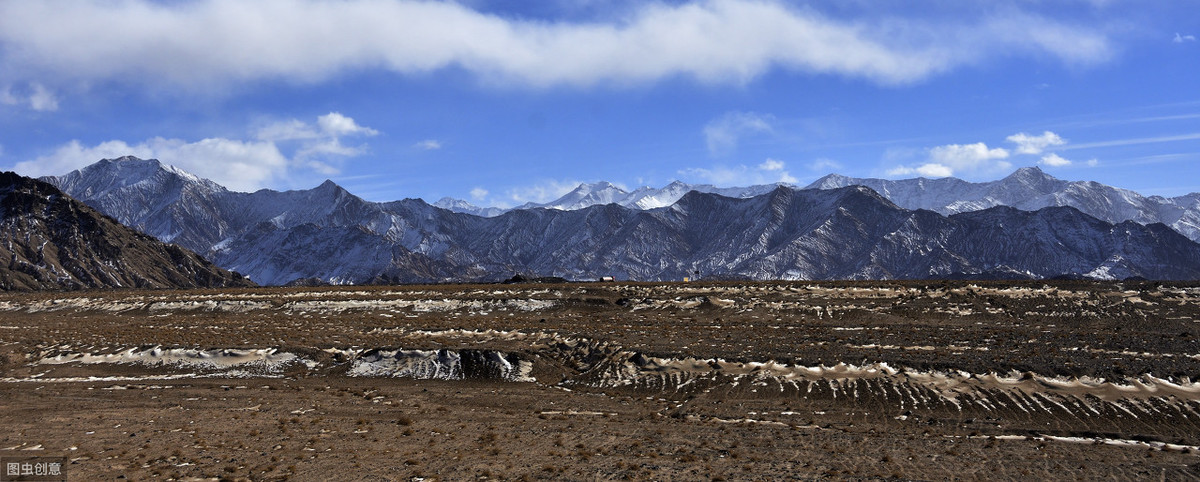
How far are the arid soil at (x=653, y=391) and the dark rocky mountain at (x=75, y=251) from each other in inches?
4916

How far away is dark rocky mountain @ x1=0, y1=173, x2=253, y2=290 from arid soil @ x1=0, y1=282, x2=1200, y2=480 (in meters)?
125

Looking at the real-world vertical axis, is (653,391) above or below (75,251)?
below

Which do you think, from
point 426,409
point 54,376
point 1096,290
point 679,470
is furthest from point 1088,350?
point 54,376

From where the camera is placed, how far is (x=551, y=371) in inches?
1347

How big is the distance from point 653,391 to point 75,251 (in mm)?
181393

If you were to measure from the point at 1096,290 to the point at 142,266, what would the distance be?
630ft

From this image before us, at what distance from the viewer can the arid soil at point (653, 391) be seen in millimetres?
19609

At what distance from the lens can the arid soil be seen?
19.6 metres

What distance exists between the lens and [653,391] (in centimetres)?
2994

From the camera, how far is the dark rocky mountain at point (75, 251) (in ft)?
490

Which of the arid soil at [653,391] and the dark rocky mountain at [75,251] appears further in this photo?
the dark rocky mountain at [75,251]

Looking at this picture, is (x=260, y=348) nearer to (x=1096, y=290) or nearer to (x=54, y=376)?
(x=54, y=376)

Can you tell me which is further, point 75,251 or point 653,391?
point 75,251

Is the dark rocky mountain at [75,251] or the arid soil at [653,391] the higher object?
the dark rocky mountain at [75,251]
